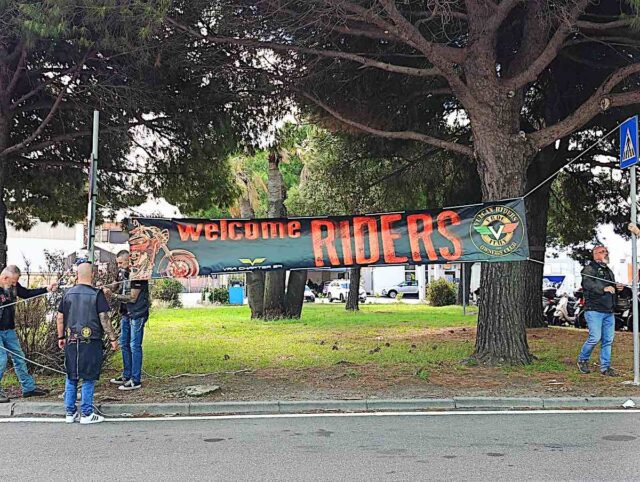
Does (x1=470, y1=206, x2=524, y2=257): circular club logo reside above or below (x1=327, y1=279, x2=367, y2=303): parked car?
above

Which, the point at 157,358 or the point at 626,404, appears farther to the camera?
the point at 157,358

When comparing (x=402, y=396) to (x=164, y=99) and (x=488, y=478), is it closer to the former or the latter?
(x=488, y=478)

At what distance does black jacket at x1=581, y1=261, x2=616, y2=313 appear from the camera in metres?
9.80

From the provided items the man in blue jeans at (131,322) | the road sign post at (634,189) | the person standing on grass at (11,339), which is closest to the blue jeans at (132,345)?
the man in blue jeans at (131,322)

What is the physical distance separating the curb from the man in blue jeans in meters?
0.95

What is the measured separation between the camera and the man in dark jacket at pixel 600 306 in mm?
9797

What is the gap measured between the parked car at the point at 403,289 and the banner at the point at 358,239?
130ft

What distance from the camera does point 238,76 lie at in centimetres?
1233

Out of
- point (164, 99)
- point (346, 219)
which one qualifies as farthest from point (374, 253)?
point (164, 99)

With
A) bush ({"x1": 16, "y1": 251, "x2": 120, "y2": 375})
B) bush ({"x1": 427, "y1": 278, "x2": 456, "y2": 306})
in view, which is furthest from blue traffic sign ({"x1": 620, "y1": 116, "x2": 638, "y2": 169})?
bush ({"x1": 427, "y1": 278, "x2": 456, "y2": 306})

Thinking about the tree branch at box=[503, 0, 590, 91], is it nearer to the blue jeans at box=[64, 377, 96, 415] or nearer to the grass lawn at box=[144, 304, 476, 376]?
the grass lawn at box=[144, 304, 476, 376]

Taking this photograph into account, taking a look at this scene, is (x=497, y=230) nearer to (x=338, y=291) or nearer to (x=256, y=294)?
(x=256, y=294)

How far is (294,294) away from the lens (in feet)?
72.4

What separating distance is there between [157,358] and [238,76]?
5459 mm
